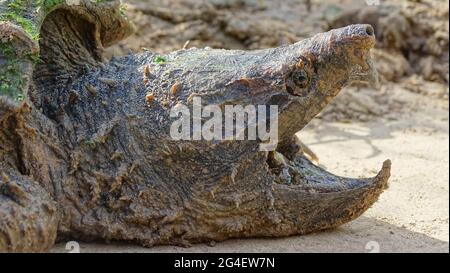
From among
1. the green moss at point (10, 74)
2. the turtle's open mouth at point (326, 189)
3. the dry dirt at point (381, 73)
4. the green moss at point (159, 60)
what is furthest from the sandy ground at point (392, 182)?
the green moss at point (159, 60)

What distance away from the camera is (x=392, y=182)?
4637 mm

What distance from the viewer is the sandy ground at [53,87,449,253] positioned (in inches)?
131

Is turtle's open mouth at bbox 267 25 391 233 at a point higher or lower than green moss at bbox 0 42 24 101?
lower

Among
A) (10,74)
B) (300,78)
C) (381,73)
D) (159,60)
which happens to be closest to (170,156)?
(159,60)

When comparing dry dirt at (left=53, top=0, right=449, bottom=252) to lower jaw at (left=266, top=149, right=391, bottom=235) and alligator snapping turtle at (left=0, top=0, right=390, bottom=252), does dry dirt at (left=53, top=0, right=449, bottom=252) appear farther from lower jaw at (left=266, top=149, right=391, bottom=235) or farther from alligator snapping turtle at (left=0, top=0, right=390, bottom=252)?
alligator snapping turtle at (left=0, top=0, right=390, bottom=252)

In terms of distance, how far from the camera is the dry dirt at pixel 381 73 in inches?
191

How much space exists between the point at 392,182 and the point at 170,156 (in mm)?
1934

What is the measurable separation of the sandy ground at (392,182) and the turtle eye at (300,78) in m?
0.70

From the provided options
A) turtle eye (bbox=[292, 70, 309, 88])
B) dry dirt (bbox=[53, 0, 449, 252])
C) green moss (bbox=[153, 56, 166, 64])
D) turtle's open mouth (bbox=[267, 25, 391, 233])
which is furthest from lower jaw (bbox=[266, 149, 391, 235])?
green moss (bbox=[153, 56, 166, 64])

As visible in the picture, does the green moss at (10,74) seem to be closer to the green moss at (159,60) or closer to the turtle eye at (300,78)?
the green moss at (159,60)

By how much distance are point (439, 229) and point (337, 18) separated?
398 cm

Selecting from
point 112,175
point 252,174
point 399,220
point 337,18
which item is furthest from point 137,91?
point 337,18

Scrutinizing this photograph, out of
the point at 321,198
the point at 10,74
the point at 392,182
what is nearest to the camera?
the point at 10,74

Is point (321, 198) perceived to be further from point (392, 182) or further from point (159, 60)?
point (392, 182)
